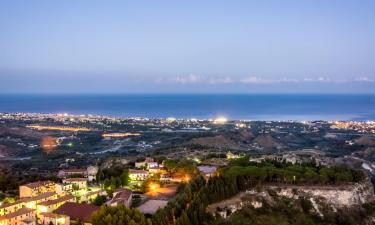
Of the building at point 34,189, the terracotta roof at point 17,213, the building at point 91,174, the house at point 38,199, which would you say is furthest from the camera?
the building at point 91,174

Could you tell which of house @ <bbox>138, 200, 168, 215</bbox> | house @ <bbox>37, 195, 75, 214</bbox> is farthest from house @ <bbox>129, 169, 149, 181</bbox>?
house @ <bbox>37, 195, 75, 214</bbox>

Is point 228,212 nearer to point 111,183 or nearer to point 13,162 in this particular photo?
point 111,183

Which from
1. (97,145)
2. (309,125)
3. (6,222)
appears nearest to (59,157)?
(97,145)

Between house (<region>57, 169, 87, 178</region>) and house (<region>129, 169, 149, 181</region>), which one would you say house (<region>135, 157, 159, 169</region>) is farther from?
house (<region>57, 169, 87, 178</region>)

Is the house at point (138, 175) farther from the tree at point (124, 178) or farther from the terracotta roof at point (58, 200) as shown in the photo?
the terracotta roof at point (58, 200)

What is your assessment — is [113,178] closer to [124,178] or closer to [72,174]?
[124,178]

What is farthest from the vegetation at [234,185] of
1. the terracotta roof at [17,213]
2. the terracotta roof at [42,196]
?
the terracotta roof at [42,196]
